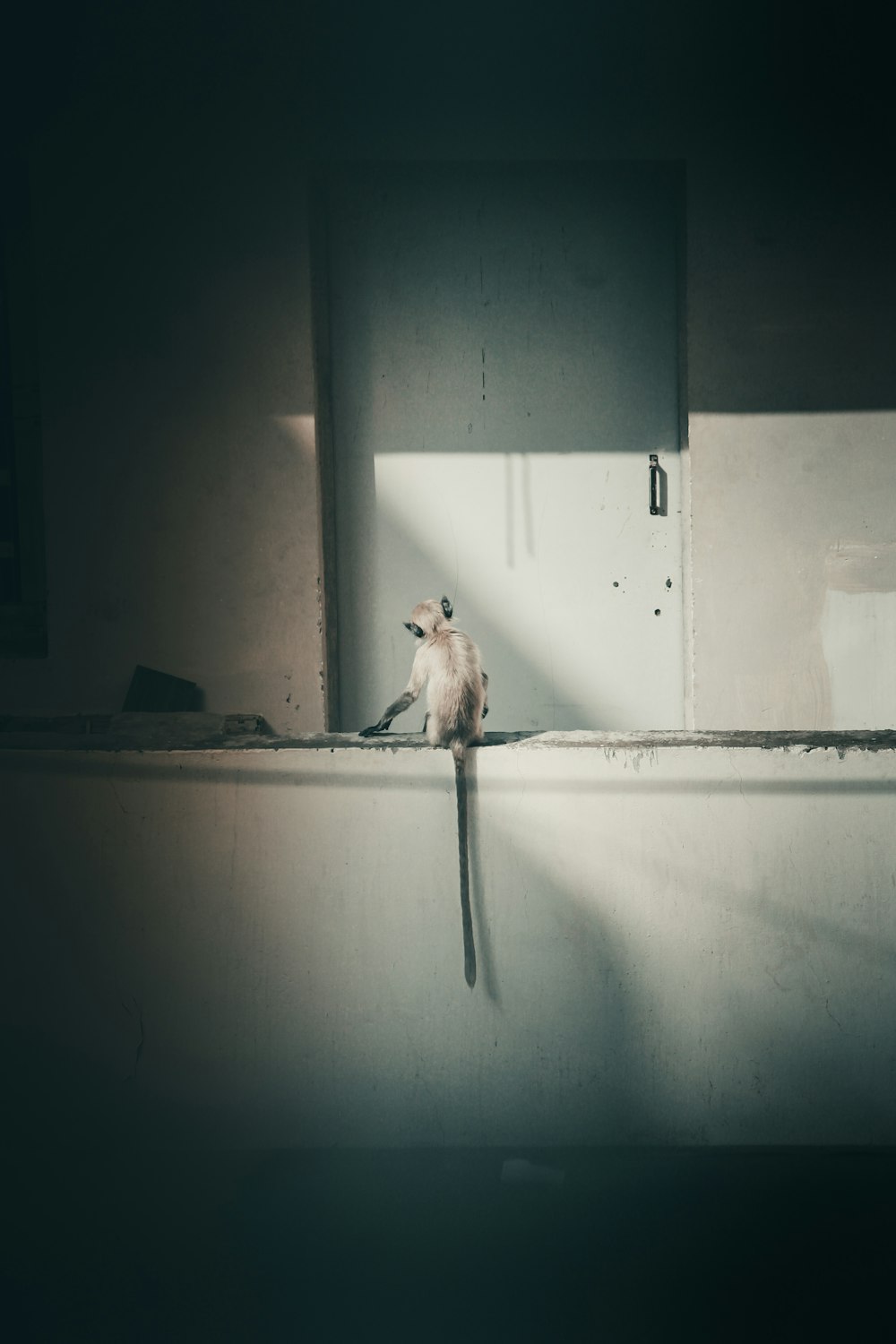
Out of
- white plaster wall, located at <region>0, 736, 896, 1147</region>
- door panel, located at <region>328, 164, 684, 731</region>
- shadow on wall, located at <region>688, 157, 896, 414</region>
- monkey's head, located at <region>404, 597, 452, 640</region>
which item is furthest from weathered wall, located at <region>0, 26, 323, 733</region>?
shadow on wall, located at <region>688, 157, 896, 414</region>

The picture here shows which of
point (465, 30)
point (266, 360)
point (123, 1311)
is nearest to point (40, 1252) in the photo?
point (123, 1311)

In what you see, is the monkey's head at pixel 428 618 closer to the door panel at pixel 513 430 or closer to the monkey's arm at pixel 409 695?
the monkey's arm at pixel 409 695

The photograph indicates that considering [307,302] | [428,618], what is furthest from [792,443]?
[307,302]

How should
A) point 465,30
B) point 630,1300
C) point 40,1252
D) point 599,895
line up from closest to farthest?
point 630,1300
point 40,1252
point 599,895
point 465,30

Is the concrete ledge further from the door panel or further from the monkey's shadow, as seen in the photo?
the door panel

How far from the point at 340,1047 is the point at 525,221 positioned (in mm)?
4634

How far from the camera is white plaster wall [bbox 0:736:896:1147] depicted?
134 inches

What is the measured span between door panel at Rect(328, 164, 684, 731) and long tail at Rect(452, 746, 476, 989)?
2438 millimetres

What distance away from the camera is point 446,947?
3461 mm

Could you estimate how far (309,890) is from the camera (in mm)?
3516

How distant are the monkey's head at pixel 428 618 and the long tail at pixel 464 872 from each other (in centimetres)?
89

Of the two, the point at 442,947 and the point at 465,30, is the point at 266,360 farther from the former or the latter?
the point at 442,947

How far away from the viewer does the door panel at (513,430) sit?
18.5 feet

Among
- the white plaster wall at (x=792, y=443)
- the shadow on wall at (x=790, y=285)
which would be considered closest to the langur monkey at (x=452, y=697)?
the white plaster wall at (x=792, y=443)
